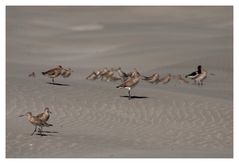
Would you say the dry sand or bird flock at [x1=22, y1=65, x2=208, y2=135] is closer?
the dry sand

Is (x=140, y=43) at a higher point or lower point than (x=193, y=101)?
higher

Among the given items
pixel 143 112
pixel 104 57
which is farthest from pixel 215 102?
pixel 104 57

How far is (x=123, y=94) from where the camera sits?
54.7 ft

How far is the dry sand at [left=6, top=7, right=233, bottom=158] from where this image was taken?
11.8 m

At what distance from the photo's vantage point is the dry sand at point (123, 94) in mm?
11844

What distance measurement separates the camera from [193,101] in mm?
16422

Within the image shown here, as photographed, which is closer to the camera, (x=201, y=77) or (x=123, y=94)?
(x=123, y=94)

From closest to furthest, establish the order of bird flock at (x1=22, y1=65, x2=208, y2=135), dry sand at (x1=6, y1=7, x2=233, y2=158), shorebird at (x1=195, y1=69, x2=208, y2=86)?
dry sand at (x1=6, y1=7, x2=233, y2=158), bird flock at (x1=22, y1=65, x2=208, y2=135), shorebird at (x1=195, y1=69, x2=208, y2=86)

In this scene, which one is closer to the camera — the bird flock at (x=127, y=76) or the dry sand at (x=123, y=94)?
the dry sand at (x=123, y=94)

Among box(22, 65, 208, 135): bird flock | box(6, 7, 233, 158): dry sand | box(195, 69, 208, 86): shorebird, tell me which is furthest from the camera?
box(195, 69, 208, 86): shorebird

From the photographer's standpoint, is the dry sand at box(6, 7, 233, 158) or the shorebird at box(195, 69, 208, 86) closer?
the dry sand at box(6, 7, 233, 158)
